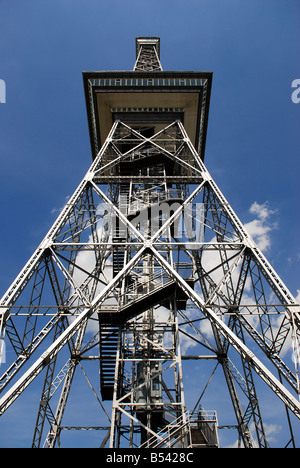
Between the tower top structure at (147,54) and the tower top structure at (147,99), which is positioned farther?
the tower top structure at (147,54)

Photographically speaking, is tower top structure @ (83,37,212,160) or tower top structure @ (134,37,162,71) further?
tower top structure @ (134,37,162,71)

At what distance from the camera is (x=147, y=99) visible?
2159cm

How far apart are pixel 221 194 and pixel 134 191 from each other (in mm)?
6218

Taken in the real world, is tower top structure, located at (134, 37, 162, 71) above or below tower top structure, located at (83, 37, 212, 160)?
above

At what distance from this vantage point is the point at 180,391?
11234mm

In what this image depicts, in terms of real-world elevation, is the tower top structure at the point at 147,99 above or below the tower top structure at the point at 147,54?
below

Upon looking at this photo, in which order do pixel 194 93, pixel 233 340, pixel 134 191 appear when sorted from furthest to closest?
pixel 194 93
pixel 134 191
pixel 233 340

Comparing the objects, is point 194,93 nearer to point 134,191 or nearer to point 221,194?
point 134,191

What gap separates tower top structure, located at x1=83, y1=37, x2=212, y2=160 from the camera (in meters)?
21.1

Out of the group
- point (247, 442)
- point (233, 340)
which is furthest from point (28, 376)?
point (247, 442)

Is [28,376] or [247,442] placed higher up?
[28,376]

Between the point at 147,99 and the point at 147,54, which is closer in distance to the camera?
the point at 147,99

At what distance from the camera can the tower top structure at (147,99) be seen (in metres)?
21.1

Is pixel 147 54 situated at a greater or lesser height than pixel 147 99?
greater
